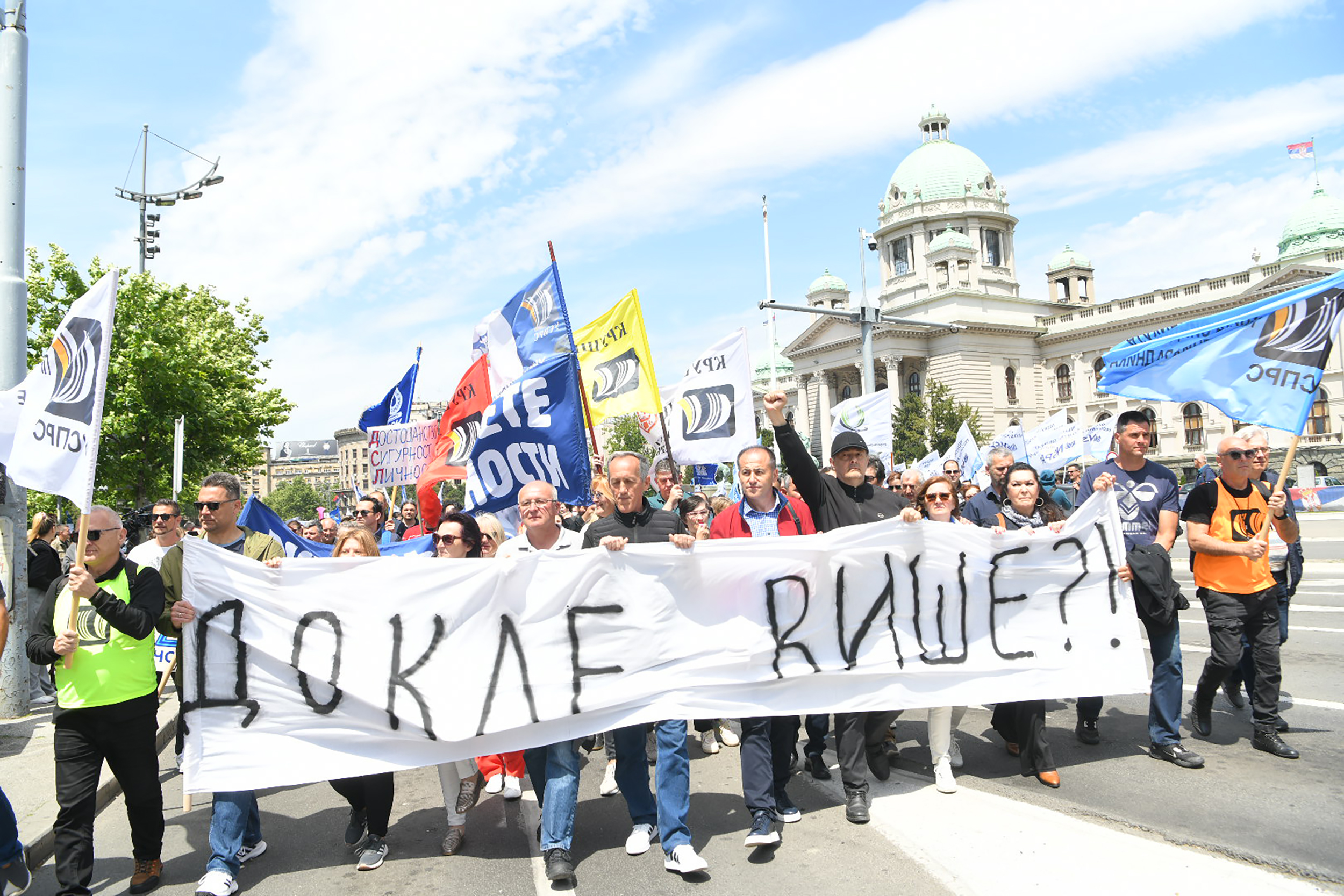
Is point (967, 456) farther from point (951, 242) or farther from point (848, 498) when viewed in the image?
point (951, 242)

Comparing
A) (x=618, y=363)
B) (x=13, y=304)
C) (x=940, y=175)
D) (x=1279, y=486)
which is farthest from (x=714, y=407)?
(x=940, y=175)

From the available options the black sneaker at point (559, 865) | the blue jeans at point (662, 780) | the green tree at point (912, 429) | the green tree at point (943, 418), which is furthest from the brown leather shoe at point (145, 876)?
the green tree at point (943, 418)

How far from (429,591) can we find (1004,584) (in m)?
3.22

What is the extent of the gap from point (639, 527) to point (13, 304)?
6401 mm

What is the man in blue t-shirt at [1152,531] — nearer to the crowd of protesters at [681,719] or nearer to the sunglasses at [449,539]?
the crowd of protesters at [681,719]

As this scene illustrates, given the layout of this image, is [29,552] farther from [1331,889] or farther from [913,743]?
[1331,889]

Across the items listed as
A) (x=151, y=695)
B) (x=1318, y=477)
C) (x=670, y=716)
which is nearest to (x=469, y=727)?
(x=670, y=716)

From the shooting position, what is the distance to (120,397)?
21188mm

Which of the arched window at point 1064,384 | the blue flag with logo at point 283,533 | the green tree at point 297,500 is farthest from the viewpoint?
the green tree at point 297,500

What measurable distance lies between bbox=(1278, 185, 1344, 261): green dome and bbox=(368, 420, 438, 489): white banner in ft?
204

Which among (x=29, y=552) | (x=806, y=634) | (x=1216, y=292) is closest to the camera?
(x=806, y=634)

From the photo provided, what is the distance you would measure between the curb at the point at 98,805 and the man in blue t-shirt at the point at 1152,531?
5273mm

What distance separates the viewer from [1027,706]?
5305 millimetres

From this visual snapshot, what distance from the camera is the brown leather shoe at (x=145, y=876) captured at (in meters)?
4.30
